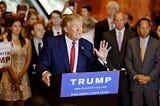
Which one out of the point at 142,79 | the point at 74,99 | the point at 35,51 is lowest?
the point at 142,79

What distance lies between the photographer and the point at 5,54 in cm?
439

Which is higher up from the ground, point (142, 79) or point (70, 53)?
point (70, 53)

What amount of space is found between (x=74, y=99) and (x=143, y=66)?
→ 6.95ft

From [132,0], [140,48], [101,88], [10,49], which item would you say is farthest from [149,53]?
[132,0]

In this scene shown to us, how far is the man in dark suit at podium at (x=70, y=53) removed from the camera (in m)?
3.46

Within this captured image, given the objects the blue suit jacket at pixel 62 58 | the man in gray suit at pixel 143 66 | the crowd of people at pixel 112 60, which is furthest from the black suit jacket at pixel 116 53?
the blue suit jacket at pixel 62 58

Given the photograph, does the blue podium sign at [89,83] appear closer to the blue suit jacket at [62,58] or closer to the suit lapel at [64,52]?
the blue suit jacket at [62,58]

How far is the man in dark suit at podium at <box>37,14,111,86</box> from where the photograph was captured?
3461mm

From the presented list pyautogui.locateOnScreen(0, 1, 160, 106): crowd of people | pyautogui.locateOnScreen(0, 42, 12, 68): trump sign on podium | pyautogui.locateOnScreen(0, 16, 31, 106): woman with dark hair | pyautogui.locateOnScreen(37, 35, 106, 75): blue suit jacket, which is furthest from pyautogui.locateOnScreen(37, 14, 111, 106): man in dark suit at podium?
pyautogui.locateOnScreen(0, 16, 31, 106): woman with dark hair

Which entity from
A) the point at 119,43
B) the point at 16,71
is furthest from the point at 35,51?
the point at 119,43

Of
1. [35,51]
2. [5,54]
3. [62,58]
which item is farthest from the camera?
[35,51]

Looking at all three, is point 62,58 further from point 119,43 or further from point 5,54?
point 119,43

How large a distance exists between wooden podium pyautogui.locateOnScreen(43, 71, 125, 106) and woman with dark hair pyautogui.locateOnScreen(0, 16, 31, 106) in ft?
5.04

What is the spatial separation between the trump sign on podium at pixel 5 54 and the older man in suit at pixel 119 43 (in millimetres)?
1464
